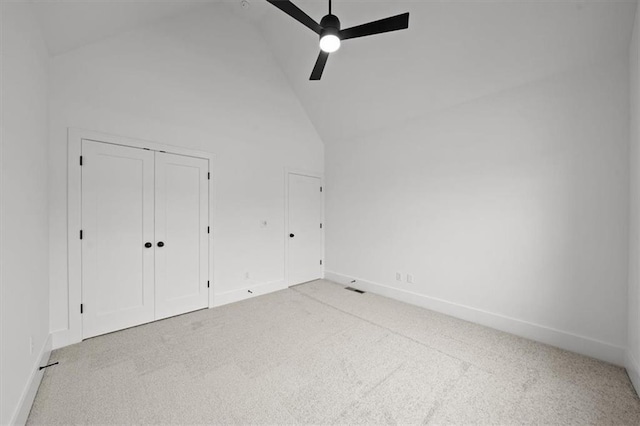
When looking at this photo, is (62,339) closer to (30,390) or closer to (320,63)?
(30,390)

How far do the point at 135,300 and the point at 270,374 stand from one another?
1973 mm

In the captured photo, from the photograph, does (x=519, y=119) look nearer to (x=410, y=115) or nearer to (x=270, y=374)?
(x=410, y=115)

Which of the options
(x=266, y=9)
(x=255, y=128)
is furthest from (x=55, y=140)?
(x=266, y=9)

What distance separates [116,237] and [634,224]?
493 cm

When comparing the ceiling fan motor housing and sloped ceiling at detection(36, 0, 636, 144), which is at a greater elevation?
sloped ceiling at detection(36, 0, 636, 144)

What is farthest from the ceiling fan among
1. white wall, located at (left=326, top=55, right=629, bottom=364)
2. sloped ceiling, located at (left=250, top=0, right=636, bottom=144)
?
white wall, located at (left=326, top=55, right=629, bottom=364)

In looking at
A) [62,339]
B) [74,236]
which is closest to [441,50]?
[74,236]

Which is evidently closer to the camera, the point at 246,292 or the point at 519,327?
the point at 519,327

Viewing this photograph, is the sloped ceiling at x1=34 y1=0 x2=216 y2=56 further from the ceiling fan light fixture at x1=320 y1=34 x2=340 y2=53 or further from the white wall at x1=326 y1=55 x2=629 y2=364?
the white wall at x1=326 y1=55 x2=629 y2=364

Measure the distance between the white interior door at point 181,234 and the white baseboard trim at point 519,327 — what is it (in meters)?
2.77

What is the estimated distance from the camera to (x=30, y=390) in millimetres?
1749

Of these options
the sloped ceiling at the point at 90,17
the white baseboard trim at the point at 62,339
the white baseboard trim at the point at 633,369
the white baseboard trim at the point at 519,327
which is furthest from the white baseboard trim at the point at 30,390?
the white baseboard trim at the point at 633,369

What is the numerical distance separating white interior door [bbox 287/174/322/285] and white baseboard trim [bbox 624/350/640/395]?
3.89 metres

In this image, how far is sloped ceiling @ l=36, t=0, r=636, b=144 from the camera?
7.07 ft
